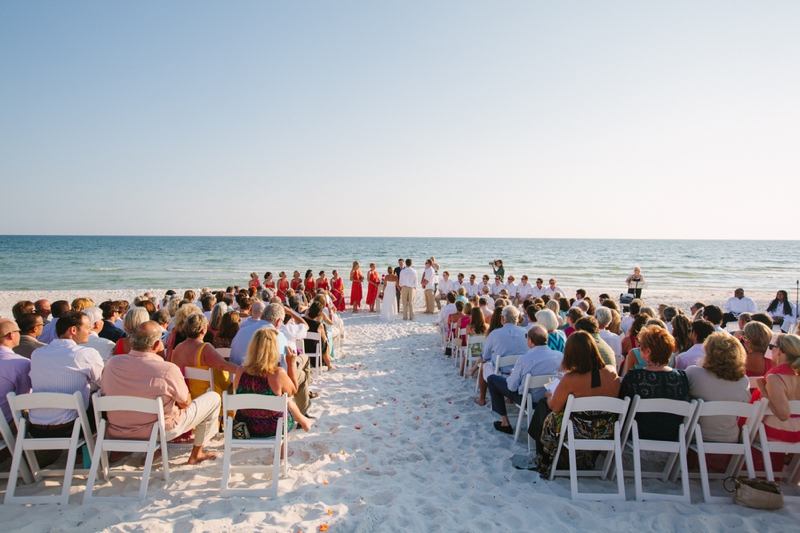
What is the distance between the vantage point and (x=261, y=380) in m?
3.56

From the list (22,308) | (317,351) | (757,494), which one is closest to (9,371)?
(22,308)

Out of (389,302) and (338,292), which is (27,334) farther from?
(338,292)

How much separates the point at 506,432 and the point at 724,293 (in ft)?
77.1

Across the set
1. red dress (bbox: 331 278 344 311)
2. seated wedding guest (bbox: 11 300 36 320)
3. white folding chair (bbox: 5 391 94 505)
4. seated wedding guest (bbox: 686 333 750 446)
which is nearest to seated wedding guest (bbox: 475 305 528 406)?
seated wedding guest (bbox: 686 333 750 446)

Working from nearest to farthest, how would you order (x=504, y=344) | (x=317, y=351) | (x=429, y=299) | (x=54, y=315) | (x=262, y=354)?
(x=262, y=354) → (x=54, y=315) → (x=504, y=344) → (x=317, y=351) → (x=429, y=299)

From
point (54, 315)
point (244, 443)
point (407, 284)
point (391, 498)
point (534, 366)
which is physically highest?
point (54, 315)

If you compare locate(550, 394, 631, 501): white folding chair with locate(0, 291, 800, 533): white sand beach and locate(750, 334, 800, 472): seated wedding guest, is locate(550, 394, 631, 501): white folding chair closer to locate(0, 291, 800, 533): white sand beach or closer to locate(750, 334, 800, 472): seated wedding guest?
locate(0, 291, 800, 533): white sand beach

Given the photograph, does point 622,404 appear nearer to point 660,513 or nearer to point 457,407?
point 660,513

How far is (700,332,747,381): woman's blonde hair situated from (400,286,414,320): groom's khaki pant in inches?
371

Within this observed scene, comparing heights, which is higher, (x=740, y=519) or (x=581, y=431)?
(x=581, y=431)

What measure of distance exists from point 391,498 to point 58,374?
277 cm

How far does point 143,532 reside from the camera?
2.67m

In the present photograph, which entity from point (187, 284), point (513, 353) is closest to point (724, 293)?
point (513, 353)

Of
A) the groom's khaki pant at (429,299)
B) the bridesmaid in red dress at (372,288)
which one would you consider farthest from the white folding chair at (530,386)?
the bridesmaid in red dress at (372,288)
